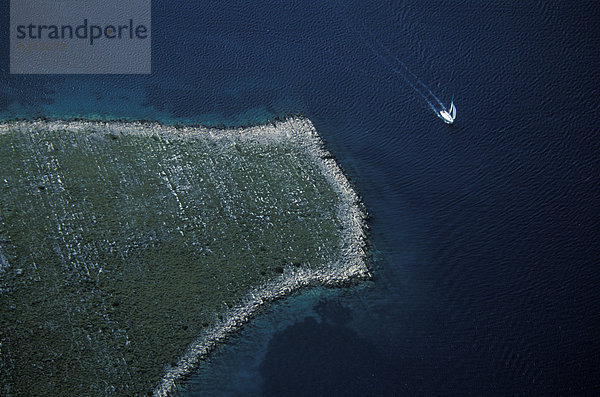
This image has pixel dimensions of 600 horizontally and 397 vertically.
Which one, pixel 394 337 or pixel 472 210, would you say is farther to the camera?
pixel 472 210

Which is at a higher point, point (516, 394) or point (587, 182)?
point (587, 182)

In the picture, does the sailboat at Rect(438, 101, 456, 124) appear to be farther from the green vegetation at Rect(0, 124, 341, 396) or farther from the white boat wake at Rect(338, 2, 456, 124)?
the green vegetation at Rect(0, 124, 341, 396)

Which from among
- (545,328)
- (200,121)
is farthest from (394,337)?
(200,121)

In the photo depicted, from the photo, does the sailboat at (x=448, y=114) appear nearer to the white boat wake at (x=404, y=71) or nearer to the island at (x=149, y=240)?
the white boat wake at (x=404, y=71)

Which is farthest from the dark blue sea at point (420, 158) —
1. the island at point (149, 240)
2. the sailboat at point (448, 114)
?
the island at point (149, 240)

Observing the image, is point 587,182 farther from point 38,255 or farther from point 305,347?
point 38,255

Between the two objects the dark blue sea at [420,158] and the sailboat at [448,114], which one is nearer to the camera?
the dark blue sea at [420,158]

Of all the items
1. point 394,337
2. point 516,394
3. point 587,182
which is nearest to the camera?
point 516,394
